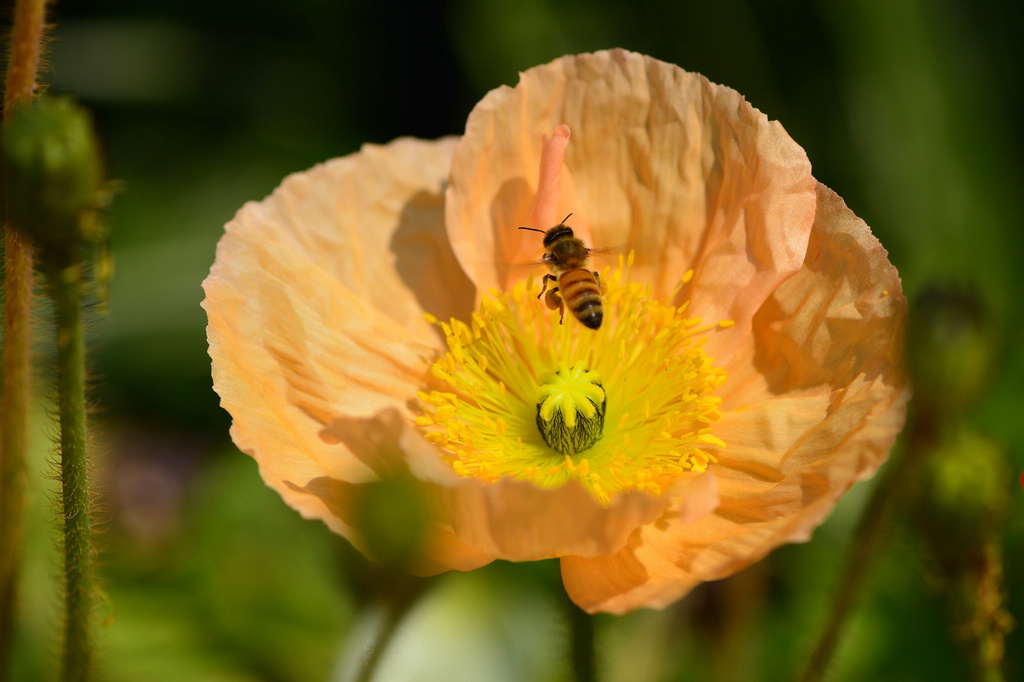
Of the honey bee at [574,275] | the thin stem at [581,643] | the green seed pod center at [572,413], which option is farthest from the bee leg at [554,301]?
the thin stem at [581,643]

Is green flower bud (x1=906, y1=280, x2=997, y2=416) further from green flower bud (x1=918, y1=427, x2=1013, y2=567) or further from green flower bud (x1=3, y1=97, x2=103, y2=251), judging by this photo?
green flower bud (x1=3, y1=97, x2=103, y2=251)

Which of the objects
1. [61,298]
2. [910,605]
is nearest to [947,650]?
[910,605]

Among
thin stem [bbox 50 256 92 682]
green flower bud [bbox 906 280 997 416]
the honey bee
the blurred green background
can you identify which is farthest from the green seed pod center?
thin stem [bbox 50 256 92 682]

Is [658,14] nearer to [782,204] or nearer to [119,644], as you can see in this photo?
[782,204]

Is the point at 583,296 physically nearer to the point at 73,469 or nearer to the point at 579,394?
the point at 579,394

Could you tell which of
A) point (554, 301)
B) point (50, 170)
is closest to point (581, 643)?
point (554, 301)

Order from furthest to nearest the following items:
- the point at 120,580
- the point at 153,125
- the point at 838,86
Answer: the point at 153,125, the point at 838,86, the point at 120,580
